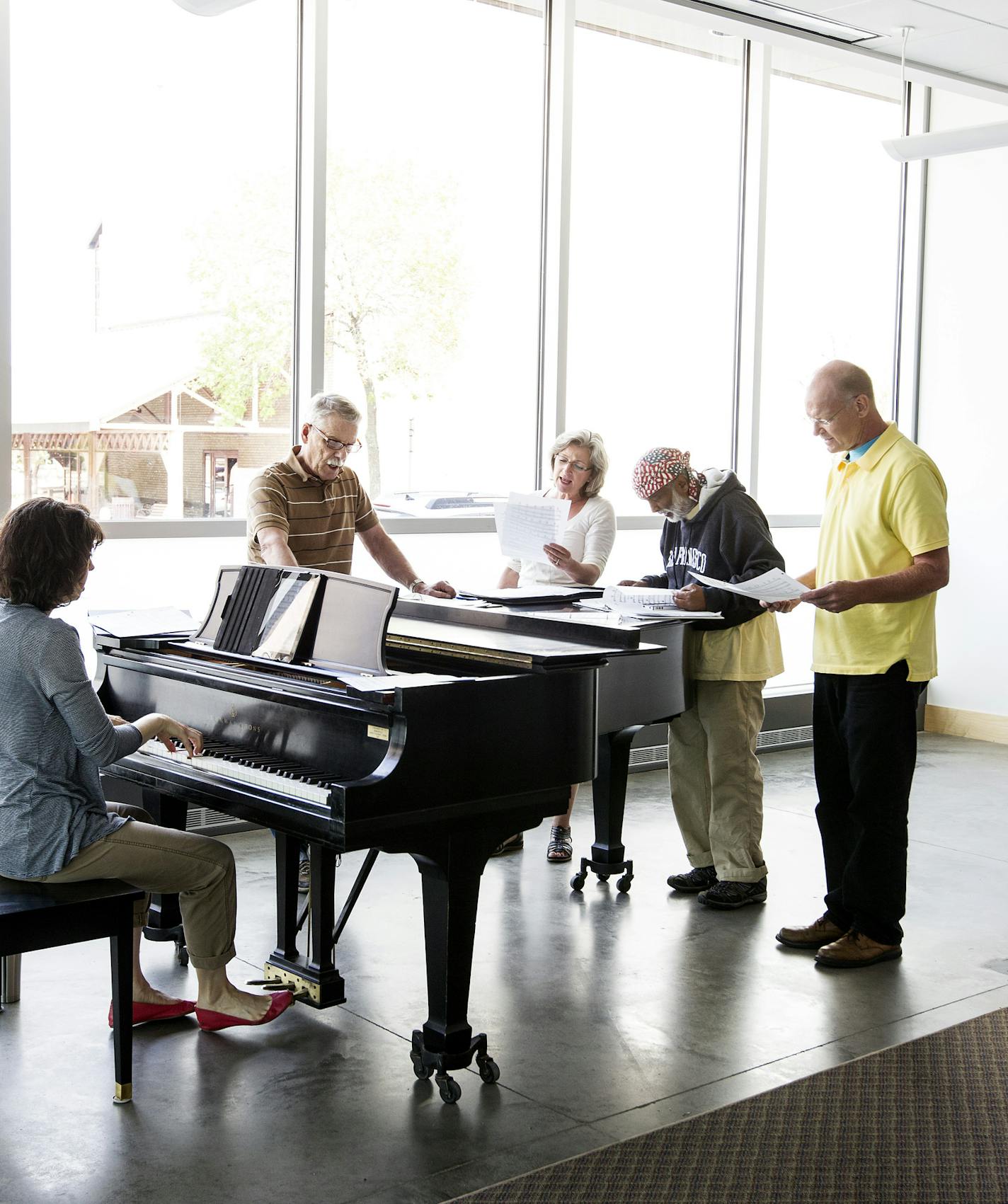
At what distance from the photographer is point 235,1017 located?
11.0 ft

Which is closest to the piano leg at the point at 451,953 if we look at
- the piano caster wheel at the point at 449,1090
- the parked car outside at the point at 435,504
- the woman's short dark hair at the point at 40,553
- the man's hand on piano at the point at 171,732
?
the piano caster wheel at the point at 449,1090

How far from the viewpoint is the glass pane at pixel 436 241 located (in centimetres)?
557

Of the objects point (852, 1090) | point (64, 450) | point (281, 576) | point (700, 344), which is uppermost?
point (700, 344)

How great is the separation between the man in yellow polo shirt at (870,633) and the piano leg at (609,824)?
2.71 ft

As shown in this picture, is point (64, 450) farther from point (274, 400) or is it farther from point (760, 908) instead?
point (760, 908)

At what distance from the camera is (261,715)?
322 centimetres

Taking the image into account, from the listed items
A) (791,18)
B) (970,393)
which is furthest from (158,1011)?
(970,393)

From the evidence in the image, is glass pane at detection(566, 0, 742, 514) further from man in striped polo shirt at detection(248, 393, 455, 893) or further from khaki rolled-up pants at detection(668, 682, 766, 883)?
khaki rolled-up pants at detection(668, 682, 766, 883)

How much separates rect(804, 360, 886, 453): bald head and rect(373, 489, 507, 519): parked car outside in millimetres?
2041

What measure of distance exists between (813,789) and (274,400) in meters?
2.95

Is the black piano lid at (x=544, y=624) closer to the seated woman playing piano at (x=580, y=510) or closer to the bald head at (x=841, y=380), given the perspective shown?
the seated woman playing piano at (x=580, y=510)

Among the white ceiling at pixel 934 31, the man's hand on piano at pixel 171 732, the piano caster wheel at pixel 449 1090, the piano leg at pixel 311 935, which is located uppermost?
the white ceiling at pixel 934 31

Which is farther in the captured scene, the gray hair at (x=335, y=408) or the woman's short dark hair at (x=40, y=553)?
the gray hair at (x=335, y=408)

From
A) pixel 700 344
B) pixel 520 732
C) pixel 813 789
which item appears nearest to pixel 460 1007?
pixel 520 732
